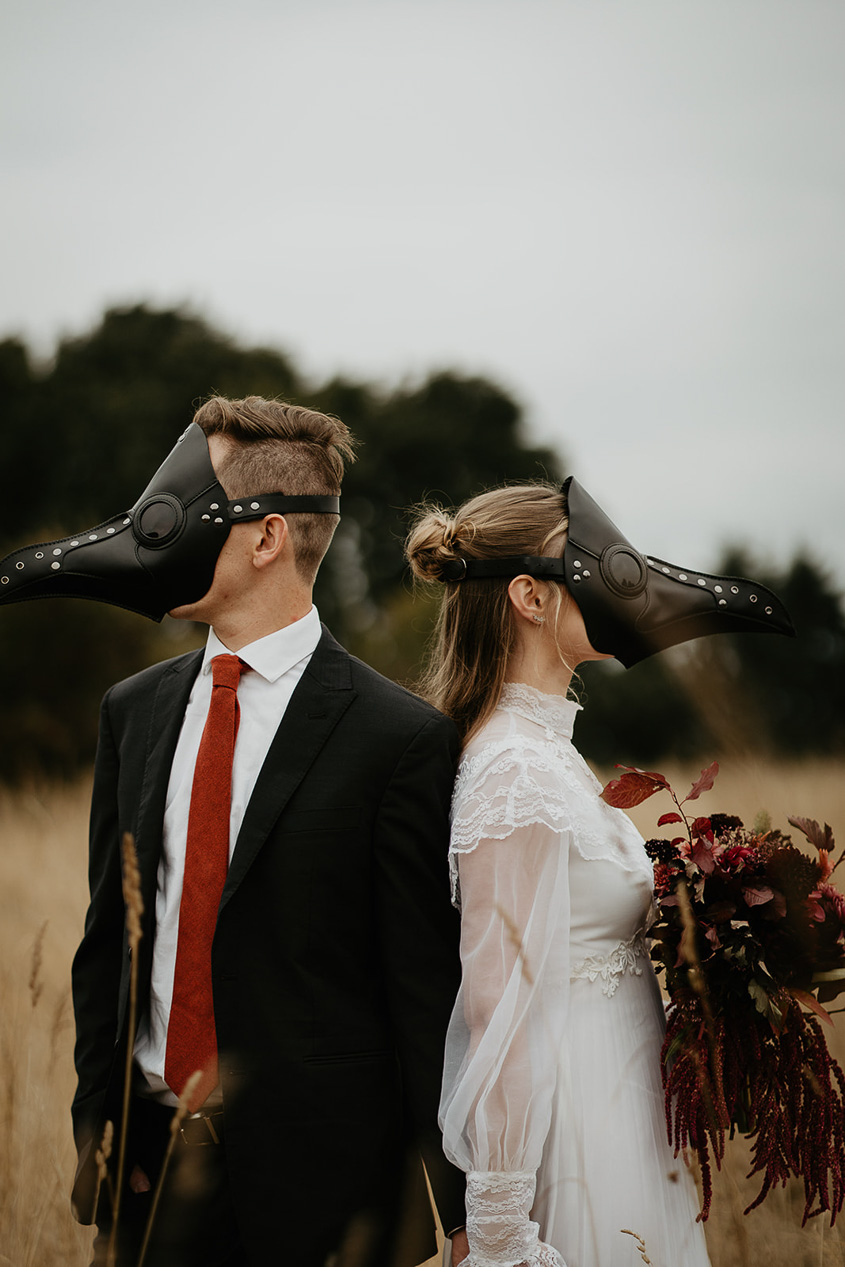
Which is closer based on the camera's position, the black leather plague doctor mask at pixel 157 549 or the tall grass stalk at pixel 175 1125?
the tall grass stalk at pixel 175 1125

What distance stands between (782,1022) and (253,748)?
1240 millimetres

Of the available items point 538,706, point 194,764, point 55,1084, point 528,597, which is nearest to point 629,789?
point 538,706

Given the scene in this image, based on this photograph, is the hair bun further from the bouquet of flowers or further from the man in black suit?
the bouquet of flowers

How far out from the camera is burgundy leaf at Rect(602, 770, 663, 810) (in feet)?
7.63

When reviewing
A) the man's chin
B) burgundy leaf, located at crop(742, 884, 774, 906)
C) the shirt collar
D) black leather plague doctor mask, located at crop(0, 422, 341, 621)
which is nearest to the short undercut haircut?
black leather plague doctor mask, located at crop(0, 422, 341, 621)

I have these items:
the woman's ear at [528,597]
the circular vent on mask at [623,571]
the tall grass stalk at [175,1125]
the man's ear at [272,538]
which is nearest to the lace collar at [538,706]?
the woman's ear at [528,597]

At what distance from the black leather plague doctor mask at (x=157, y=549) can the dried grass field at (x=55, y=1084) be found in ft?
2.52

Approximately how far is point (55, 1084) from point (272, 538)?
104 inches

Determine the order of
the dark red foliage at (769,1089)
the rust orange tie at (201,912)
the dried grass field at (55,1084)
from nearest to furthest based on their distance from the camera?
the dark red foliage at (769,1089) → the rust orange tie at (201,912) → the dried grass field at (55,1084)

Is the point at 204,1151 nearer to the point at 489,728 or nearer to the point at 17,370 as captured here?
the point at 489,728

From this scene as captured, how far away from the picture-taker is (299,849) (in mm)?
2244

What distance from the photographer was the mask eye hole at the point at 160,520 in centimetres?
247

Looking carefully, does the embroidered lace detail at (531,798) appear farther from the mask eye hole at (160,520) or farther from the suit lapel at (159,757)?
the mask eye hole at (160,520)

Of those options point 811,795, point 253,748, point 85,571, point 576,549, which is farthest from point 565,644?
point 811,795
